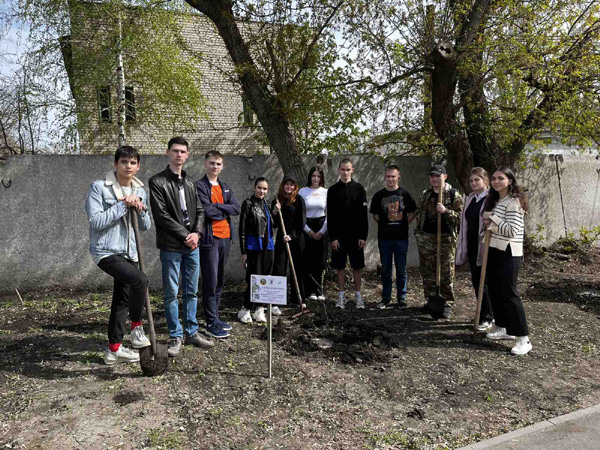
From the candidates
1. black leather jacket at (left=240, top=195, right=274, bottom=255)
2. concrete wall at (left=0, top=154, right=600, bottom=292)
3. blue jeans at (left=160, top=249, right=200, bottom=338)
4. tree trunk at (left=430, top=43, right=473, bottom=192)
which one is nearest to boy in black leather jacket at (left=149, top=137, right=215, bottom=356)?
blue jeans at (left=160, top=249, right=200, bottom=338)

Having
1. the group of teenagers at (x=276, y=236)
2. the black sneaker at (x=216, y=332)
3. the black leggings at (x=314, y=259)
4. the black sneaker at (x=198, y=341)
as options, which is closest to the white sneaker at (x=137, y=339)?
the group of teenagers at (x=276, y=236)

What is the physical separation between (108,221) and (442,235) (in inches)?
152

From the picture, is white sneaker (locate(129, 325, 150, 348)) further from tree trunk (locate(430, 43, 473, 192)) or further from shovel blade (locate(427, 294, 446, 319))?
tree trunk (locate(430, 43, 473, 192))

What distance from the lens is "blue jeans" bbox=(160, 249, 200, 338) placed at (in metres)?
4.35

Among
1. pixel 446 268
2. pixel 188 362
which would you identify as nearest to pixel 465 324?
pixel 446 268

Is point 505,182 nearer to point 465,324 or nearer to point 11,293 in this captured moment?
point 465,324

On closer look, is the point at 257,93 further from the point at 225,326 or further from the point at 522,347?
the point at 522,347

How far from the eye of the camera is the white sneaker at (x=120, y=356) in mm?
4172

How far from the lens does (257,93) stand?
720 cm

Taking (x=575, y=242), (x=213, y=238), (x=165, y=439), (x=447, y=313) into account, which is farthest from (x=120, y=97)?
(x=575, y=242)

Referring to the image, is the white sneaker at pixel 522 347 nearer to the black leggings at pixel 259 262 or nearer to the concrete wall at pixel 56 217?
the black leggings at pixel 259 262

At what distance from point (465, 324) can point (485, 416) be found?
86.4 inches

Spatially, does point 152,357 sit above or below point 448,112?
below

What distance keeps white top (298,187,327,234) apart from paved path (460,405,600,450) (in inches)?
141
